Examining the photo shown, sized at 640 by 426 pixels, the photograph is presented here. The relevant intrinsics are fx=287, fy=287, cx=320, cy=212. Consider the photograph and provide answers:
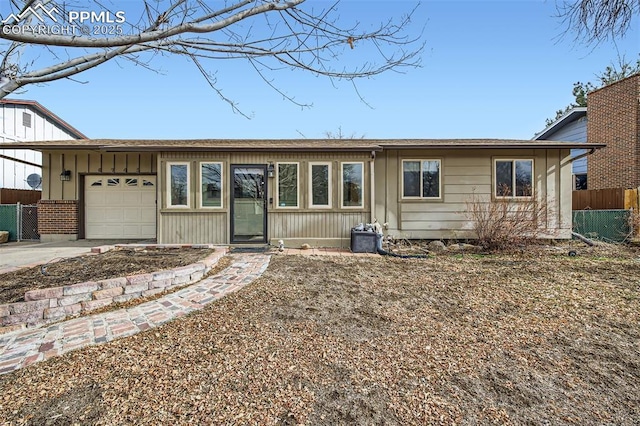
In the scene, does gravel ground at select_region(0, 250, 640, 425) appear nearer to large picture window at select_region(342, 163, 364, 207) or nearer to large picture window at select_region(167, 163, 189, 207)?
large picture window at select_region(342, 163, 364, 207)

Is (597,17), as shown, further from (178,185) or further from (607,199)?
(178,185)

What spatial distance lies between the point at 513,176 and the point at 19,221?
14.3m

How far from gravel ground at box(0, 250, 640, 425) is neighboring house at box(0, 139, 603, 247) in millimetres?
3595

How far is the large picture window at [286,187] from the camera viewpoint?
281 inches

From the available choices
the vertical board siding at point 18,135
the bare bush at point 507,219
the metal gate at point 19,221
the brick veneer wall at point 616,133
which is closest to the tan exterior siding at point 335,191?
the bare bush at point 507,219

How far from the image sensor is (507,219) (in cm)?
687

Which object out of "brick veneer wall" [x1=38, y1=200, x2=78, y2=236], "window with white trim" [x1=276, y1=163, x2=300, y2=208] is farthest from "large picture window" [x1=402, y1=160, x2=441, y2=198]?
"brick veneer wall" [x1=38, y1=200, x2=78, y2=236]

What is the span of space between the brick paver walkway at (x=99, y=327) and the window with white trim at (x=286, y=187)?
3258 mm

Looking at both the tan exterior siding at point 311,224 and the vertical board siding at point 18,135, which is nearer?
the tan exterior siding at point 311,224

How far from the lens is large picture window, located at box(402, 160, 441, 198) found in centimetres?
789

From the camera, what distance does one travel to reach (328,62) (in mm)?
3033

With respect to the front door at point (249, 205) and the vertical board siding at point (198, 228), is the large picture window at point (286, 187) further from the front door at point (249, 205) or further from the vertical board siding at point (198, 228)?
the vertical board siding at point (198, 228)

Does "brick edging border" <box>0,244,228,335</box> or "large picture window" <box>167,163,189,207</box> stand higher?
"large picture window" <box>167,163,189,207</box>

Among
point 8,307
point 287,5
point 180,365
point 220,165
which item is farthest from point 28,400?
point 220,165
